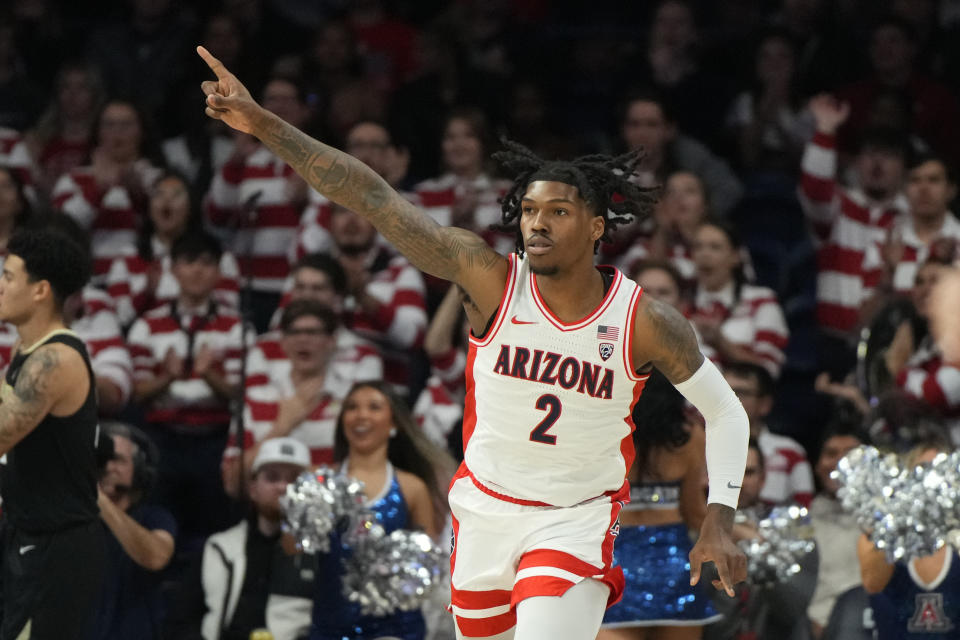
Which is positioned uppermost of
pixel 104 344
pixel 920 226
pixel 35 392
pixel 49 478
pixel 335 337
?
pixel 920 226

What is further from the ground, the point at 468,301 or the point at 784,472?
the point at 468,301

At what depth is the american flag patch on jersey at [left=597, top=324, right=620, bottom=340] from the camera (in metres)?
4.37

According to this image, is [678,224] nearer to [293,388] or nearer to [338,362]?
[338,362]

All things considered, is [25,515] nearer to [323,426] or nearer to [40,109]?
[323,426]

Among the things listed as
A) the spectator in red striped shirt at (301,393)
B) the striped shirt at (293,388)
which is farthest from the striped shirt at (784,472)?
the spectator in red striped shirt at (301,393)

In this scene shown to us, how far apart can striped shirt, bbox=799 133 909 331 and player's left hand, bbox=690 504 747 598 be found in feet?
13.2

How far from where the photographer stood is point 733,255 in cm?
785

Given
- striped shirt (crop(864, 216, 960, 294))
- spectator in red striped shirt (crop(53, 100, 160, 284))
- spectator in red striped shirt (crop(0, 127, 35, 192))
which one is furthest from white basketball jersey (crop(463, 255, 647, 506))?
spectator in red striped shirt (crop(0, 127, 35, 192))

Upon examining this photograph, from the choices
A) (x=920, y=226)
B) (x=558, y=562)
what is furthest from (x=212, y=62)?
(x=920, y=226)

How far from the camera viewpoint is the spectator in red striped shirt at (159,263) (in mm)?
7969

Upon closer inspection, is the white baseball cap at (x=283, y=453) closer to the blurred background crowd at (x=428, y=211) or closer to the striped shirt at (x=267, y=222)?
the blurred background crowd at (x=428, y=211)

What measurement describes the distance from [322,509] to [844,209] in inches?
150

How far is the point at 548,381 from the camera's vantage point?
4340 mm

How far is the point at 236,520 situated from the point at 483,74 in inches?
135
